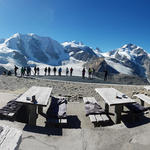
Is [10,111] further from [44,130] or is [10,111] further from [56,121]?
[56,121]

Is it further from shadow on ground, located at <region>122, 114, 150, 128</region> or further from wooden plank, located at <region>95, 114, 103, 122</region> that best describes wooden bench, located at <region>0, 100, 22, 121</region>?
shadow on ground, located at <region>122, 114, 150, 128</region>

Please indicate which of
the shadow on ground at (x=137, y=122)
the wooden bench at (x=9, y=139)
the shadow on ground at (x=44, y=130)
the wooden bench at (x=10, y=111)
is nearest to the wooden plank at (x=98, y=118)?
the shadow on ground at (x=137, y=122)

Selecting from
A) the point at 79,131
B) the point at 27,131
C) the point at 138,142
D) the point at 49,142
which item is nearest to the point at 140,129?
the point at 138,142

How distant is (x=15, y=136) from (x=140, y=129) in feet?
14.2

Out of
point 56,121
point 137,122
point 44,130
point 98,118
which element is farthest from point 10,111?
point 137,122

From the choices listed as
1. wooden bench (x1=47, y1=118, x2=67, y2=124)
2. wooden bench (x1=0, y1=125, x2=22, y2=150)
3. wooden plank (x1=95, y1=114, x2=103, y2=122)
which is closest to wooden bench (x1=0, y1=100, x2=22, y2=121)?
wooden bench (x1=47, y1=118, x2=67, y2=124)

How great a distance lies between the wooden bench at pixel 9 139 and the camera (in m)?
1.90

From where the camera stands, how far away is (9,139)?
204cm

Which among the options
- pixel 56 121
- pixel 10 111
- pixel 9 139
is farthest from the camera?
pixel 10 111

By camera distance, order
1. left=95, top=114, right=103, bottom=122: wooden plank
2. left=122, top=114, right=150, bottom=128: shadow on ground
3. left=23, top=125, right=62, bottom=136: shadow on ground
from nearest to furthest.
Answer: left=23, top=125, right=62, bottom=136: shadow on ground, left=122, top=114, right=150, bottom=128: shadow on ground, left=95, top=114, right=103, bottom=122: wooden plank

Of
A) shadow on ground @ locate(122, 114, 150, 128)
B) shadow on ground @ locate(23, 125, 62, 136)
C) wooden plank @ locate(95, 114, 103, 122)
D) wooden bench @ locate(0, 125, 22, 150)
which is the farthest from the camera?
wooden plank @ locate(95, 114, 103, 122)

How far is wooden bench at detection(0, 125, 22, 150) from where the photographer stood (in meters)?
1.90

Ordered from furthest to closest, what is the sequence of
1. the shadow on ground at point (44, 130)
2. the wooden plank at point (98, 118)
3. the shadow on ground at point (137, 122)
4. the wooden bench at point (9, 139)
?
the wooden plank at point (98, 118) < the shadow on ground at point (137, 122) < the shadow on ground at point (44, 130) < the wooden bench at point (9, 139)

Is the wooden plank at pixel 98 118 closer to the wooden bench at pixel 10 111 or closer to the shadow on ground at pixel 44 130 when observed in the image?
the shadow on ground at pixel 44 130
